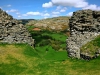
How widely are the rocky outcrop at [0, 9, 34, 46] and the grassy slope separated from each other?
294 cm

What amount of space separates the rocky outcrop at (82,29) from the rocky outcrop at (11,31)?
9765 millimetres

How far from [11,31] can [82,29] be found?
14533 millimetres

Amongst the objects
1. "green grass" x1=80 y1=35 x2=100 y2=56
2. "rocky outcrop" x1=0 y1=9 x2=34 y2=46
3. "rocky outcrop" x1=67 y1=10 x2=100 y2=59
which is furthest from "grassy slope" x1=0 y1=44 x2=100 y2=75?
"rocky outcrop" x1=67 y1=10 x2=100 y2=59

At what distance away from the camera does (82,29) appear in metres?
34.2

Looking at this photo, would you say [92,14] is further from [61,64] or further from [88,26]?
[61,64]

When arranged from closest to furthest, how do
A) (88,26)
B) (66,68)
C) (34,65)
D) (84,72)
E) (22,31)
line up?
(84,72), (66,68), (34,65), (88,26), (22,31)

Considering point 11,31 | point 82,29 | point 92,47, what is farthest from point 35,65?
point 82,29

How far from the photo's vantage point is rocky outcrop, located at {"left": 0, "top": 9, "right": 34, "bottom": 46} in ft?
119

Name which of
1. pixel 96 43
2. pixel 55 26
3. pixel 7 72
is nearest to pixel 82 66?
pixel 96 43

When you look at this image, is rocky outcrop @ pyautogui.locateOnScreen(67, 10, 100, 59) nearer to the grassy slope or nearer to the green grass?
the green grass

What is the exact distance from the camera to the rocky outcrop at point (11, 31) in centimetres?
3625

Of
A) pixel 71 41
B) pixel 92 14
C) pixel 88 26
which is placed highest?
pixel 92 14

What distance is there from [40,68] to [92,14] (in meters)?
15.0

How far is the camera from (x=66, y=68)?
26.8 m
